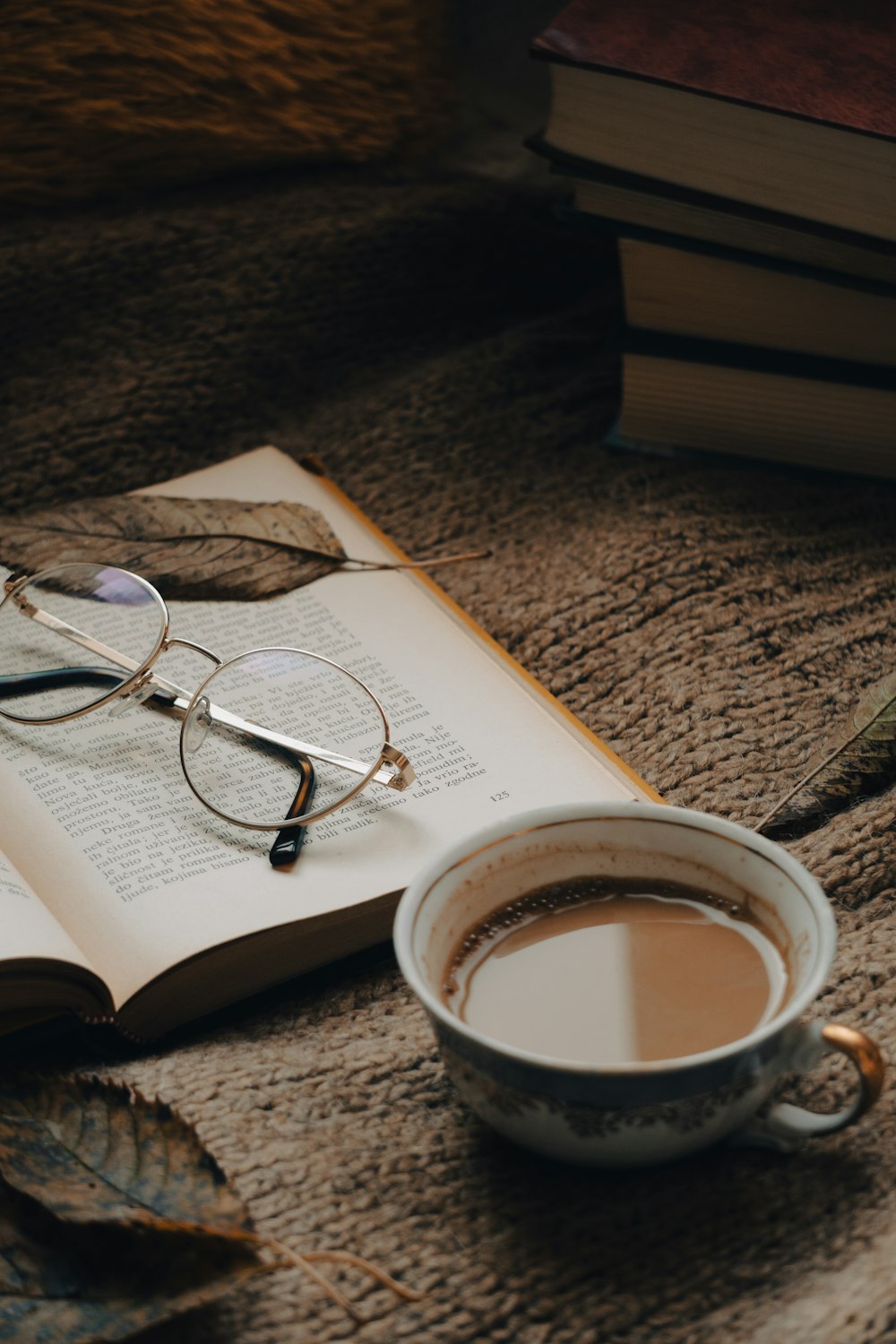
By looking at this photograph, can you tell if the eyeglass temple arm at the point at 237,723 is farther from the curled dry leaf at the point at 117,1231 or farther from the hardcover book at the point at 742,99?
the hardcover book at the point at 742,99

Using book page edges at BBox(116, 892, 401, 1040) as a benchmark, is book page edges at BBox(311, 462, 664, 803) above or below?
above

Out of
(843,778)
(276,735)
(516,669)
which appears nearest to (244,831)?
(276,735)

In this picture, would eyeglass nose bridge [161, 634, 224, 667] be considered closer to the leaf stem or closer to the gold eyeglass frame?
the gold eyeglass frame

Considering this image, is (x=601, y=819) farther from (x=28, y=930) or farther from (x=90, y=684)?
(x=90, y=684)

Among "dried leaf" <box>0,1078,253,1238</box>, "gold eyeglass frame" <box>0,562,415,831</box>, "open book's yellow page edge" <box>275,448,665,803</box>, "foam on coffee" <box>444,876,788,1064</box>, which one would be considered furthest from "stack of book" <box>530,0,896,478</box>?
"dried leaf" <box>0,1078,253,1238</box>

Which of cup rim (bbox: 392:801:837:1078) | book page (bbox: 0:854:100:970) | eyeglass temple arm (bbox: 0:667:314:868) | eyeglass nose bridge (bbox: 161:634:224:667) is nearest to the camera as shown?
cup rim (bbox: 392:801:837:1078)

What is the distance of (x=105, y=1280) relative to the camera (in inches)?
15.2

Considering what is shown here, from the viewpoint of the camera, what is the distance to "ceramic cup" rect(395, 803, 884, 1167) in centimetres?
38

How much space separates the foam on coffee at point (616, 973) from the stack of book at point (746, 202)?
0.44m

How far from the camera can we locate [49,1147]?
438 millimetres

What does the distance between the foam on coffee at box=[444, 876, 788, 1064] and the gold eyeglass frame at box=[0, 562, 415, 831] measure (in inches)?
6.4

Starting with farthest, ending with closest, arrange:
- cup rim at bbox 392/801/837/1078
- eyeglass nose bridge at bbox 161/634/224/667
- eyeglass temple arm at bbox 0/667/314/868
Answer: eyeglass nose bridge at bbox 161/634/224/667 → eyeglass temple arm at bbox 0/667/314/868 → cup rim at bbox 392/801/837/1078

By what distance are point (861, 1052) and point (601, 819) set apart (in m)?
0.12

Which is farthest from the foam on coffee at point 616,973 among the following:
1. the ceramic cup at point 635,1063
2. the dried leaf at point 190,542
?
the dried leaf at point 190,542
